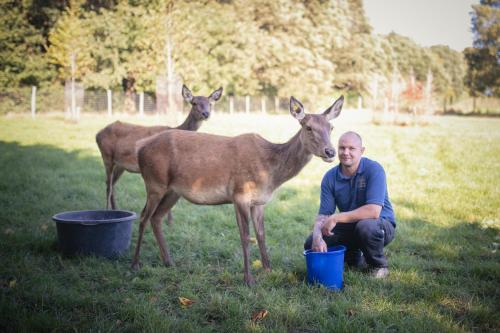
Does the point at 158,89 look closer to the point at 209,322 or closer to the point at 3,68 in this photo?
the point at 3,68

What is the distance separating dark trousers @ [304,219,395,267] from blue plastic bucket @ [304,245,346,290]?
1.22ft

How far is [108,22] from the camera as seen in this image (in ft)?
107

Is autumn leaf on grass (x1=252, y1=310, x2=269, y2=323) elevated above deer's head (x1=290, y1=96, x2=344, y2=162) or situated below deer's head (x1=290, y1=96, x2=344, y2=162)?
below

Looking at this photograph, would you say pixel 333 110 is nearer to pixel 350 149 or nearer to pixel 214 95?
pixel 350 149

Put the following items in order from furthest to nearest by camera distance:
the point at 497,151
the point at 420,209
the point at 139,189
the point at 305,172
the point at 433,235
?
the point at 497,151, the point at 305,172, the point at 139,189, the point at 420,209, the point at 433,235

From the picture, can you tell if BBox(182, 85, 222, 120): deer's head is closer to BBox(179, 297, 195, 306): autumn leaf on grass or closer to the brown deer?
the brown deer

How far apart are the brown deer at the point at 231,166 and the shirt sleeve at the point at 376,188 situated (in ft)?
1.89

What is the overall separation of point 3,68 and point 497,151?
3149cm

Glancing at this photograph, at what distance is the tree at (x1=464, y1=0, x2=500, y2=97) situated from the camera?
41.8 meters

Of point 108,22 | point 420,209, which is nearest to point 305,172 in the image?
point 420,209

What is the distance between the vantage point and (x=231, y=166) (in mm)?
5453

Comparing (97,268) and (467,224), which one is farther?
(467,224)

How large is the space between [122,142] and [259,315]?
541cm

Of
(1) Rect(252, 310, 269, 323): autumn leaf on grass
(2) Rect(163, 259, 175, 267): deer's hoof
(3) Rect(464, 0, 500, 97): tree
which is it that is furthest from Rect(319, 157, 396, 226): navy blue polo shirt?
(3) Rect(464, 0, 500, 97): tree
